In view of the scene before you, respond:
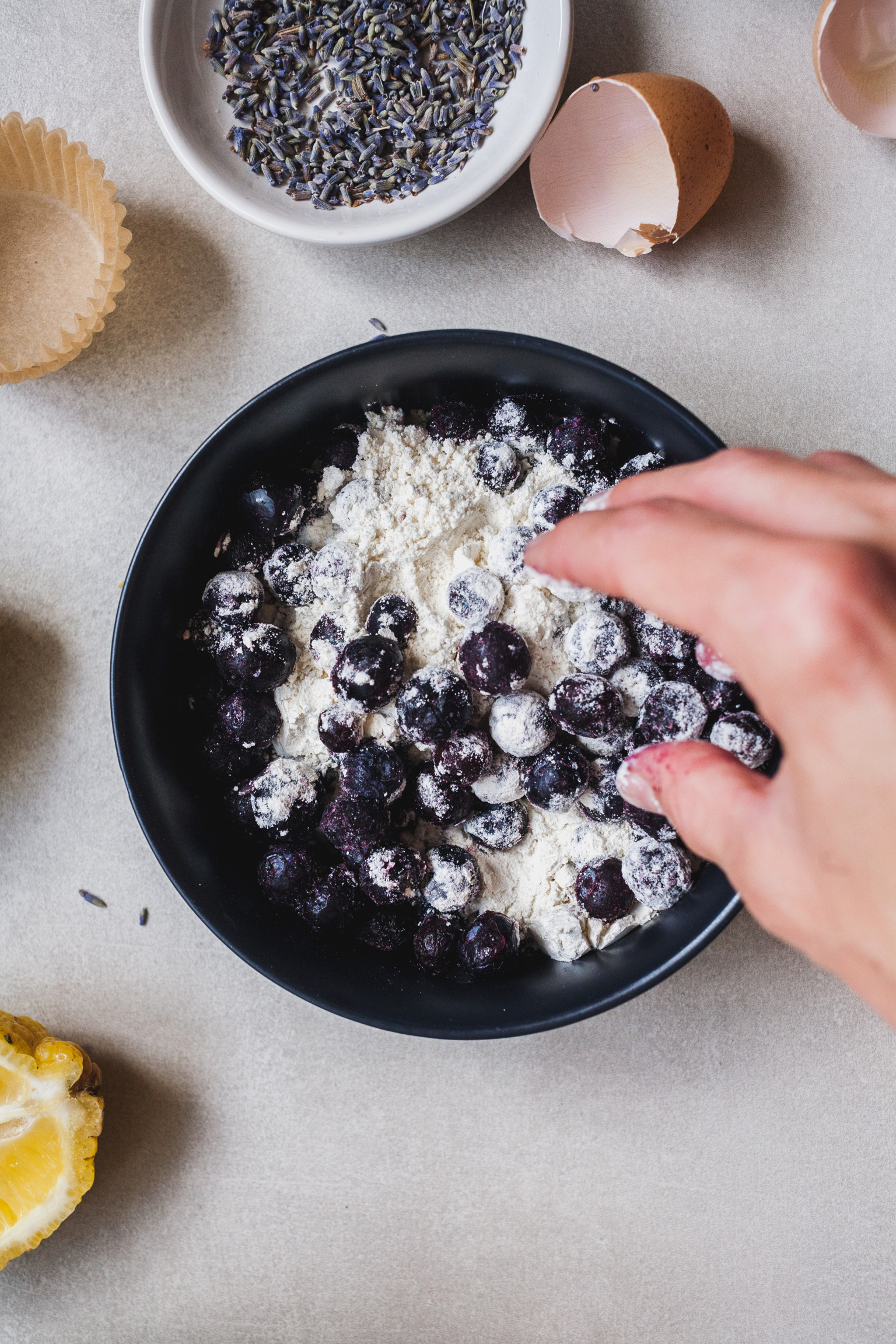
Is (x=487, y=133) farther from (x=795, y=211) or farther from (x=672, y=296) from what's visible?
(x=795, y=211)

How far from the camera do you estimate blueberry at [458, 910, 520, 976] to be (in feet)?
3.46

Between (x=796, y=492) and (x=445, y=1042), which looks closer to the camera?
(x=796, y=492)

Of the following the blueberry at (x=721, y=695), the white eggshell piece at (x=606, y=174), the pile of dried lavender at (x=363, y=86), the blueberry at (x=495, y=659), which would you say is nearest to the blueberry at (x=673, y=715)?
the blueberry at (x=721, y=695)

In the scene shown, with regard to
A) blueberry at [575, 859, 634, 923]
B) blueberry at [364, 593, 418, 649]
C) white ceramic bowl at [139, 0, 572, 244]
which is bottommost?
blueberry at [575, 859, 634, 923]

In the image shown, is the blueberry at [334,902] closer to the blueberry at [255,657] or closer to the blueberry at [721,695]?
the blueberry at [255,657]

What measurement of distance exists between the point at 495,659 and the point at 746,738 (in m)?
0.27

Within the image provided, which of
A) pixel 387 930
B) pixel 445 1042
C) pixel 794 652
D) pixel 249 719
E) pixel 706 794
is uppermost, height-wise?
pixel 794 652

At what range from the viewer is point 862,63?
47.9 inches

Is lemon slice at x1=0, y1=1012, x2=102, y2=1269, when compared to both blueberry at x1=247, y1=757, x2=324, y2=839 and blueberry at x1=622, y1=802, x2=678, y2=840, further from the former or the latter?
blueberry at x1=622, y1=802, x2=678, y2=840

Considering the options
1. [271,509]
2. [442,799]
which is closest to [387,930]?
[442,799]

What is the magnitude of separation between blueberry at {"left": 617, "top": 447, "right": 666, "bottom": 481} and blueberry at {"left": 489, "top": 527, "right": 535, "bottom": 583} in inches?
5.0

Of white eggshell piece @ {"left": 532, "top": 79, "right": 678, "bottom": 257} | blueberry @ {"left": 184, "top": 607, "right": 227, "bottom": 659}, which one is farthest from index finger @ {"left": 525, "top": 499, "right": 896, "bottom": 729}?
white eggshell piece @ {"left": 532, "top": 79, "right": 678, "bottom": 257}

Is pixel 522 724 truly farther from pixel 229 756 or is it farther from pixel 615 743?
pixel 229 756

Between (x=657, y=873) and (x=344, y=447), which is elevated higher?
(x=344, y=447)
